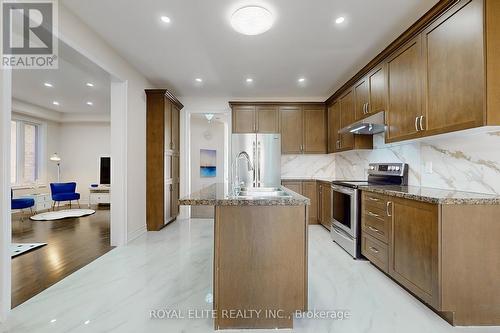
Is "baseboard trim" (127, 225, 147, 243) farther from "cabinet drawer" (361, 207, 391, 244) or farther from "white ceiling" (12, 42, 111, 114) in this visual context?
"cabinet drawer" (361, 207, 391, 244)

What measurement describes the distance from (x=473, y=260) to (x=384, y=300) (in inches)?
29.0

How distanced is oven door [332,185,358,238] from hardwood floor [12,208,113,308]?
3.27 metres

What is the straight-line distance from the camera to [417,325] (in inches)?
67.4

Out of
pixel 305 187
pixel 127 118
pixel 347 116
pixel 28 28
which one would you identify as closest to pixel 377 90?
pixel 347 116

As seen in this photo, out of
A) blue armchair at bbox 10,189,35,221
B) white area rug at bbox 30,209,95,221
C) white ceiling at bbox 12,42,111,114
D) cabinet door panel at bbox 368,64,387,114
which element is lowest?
white area rug at bbox 30,209,95,221

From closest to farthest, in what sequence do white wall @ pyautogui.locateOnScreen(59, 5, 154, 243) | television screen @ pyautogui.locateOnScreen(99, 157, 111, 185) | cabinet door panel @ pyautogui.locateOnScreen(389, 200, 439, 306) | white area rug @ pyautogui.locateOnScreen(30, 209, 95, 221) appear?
cabinet door panel @ pyautogui.locateOnScreen(389, 200, 439, 306), white wall @ pyautogui.locateOnScreen(59, 5, 154, 243), white area rug @ pyautogui.locateOnScreen(30, 209, 95, 221), television screen @ pyautogui.locateOnScreen(99, 157, 111, 185)

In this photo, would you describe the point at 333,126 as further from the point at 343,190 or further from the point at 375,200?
the point at 375,200

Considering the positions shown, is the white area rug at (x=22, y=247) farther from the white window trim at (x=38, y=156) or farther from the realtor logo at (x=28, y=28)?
the white window trim at (x=38, y=156)

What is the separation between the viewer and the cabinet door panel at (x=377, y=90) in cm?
285

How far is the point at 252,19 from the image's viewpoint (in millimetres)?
2244

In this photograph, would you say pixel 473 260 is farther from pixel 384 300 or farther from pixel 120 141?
pixel 120 141

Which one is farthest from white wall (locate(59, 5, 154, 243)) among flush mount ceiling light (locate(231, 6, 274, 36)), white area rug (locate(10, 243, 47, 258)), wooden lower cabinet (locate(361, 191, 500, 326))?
wooden lower cabinet (locate(361, 191, 500, 326))

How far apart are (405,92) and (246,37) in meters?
1.85

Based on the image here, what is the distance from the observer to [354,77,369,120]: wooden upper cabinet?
3.31 m
